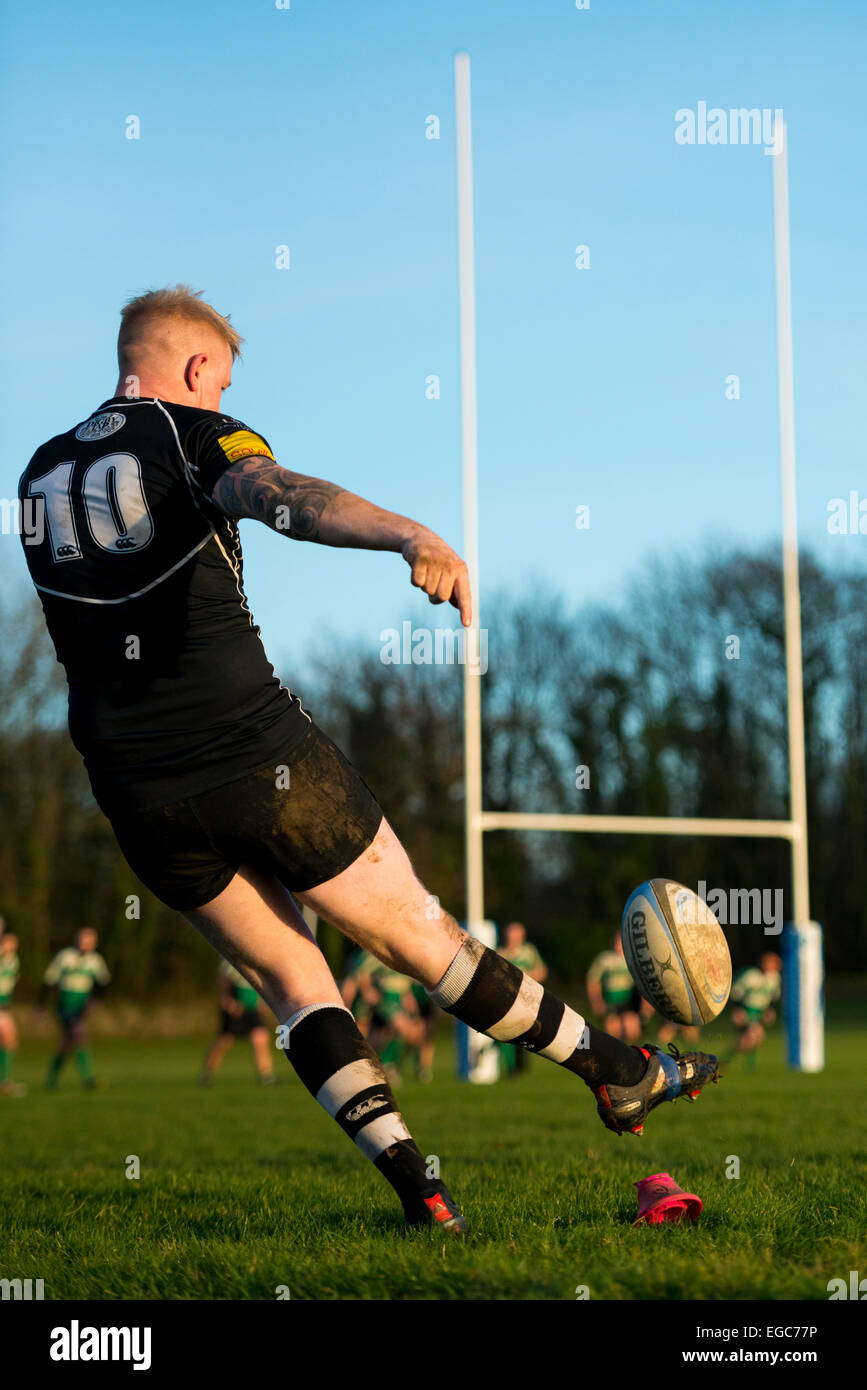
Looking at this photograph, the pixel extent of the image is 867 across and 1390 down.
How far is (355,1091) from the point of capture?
10.6 feet

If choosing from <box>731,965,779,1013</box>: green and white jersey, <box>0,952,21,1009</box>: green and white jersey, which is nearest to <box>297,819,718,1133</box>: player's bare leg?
<box>0,952,21,1009</box>: green and white jersey

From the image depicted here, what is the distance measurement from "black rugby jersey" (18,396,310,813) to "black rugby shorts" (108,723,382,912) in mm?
38

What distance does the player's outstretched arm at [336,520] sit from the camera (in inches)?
106

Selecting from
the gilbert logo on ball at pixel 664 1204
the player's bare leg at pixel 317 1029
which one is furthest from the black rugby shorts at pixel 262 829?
the gilbert logo on ball at pixel 664 1204

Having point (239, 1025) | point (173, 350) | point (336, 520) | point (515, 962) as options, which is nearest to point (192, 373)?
point (173, 350)

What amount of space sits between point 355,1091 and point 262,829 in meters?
0.66

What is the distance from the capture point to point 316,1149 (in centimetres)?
671

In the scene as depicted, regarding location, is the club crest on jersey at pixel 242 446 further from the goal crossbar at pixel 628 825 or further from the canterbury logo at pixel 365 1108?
the goal crossbar at pixel 628 825

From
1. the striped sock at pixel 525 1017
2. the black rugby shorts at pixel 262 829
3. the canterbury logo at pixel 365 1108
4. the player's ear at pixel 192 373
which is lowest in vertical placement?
the canterbury logo at pixel 365 1108

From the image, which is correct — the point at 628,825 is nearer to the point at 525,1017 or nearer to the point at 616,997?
the point at 616,997

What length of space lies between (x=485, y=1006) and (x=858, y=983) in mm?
37618

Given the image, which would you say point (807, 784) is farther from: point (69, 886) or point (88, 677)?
point (88, 677)

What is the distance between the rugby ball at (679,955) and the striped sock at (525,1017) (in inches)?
13.8

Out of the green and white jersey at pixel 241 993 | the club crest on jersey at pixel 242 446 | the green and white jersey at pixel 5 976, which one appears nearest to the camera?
the club crest on jersey at pixel 242 446
